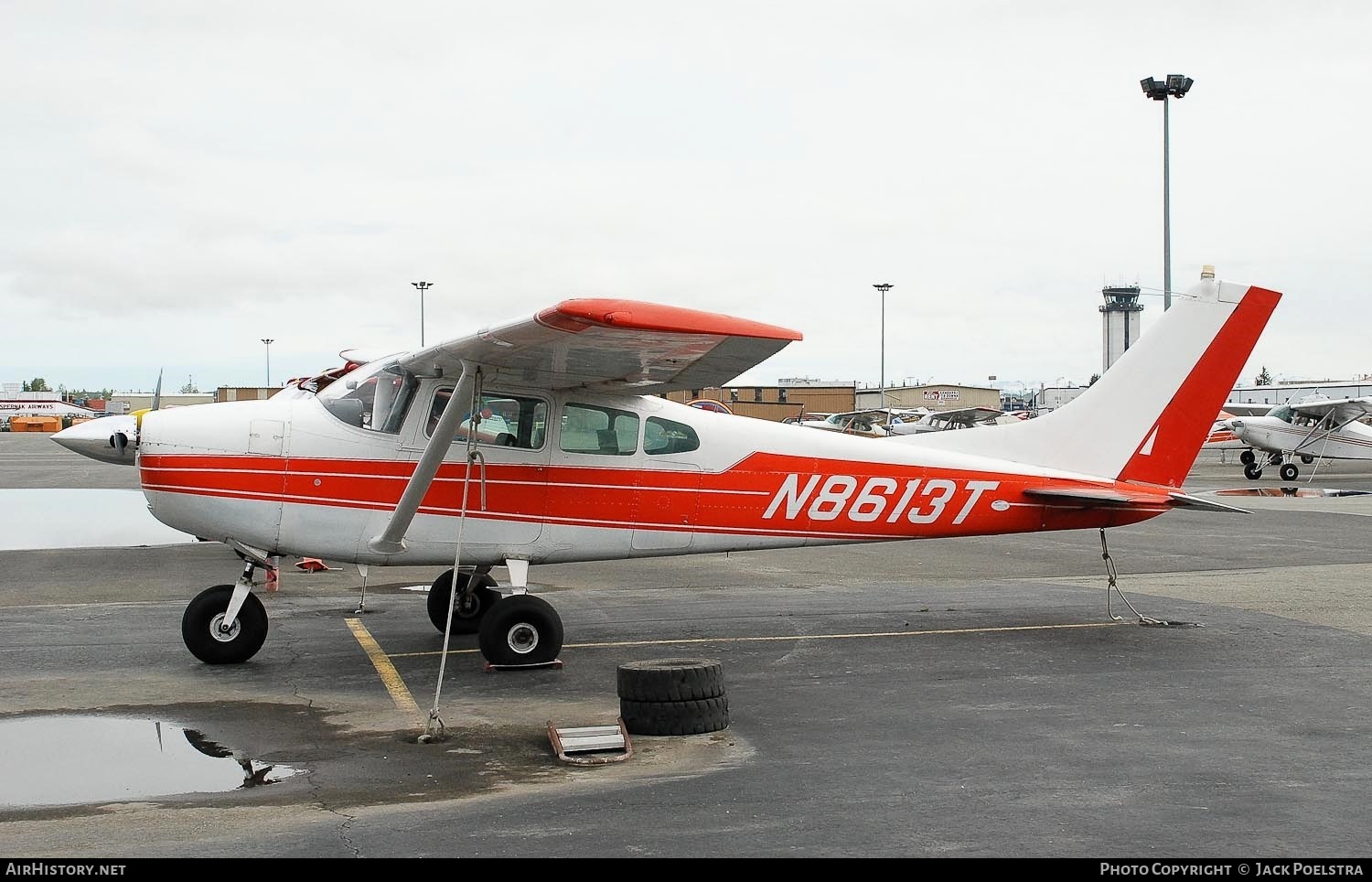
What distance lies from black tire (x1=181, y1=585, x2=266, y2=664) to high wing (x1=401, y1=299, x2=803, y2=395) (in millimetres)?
2393

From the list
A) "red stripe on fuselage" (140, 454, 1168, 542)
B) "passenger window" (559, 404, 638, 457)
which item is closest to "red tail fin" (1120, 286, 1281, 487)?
"red stripe on fuselage" (140, 454, 1168, 542)

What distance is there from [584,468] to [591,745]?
352cm

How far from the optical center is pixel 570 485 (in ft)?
32.9

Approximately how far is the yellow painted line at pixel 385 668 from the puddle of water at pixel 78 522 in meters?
5.10

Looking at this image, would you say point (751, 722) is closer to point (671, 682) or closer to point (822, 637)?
point (671, 682)

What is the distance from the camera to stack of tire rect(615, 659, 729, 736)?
7.43 metres

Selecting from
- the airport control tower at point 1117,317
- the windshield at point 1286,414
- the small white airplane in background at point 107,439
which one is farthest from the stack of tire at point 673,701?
the airport control tower at point 1117,317

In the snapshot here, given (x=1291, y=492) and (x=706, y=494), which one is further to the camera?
(x=1291, y=492)

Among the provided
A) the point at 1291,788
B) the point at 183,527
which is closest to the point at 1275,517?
the point at 1291,788

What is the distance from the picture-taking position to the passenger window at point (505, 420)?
Result: 32.4 ft

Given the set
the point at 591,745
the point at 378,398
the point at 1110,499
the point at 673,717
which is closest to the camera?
the point at 591,745

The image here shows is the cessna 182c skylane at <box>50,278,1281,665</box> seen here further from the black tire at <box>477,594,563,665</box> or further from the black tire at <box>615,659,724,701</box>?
the black tire at <box>615,659,724,701</box>

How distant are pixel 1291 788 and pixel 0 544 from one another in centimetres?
1925

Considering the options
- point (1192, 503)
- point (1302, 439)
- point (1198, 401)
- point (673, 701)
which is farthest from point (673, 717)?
point (1302, 439)
